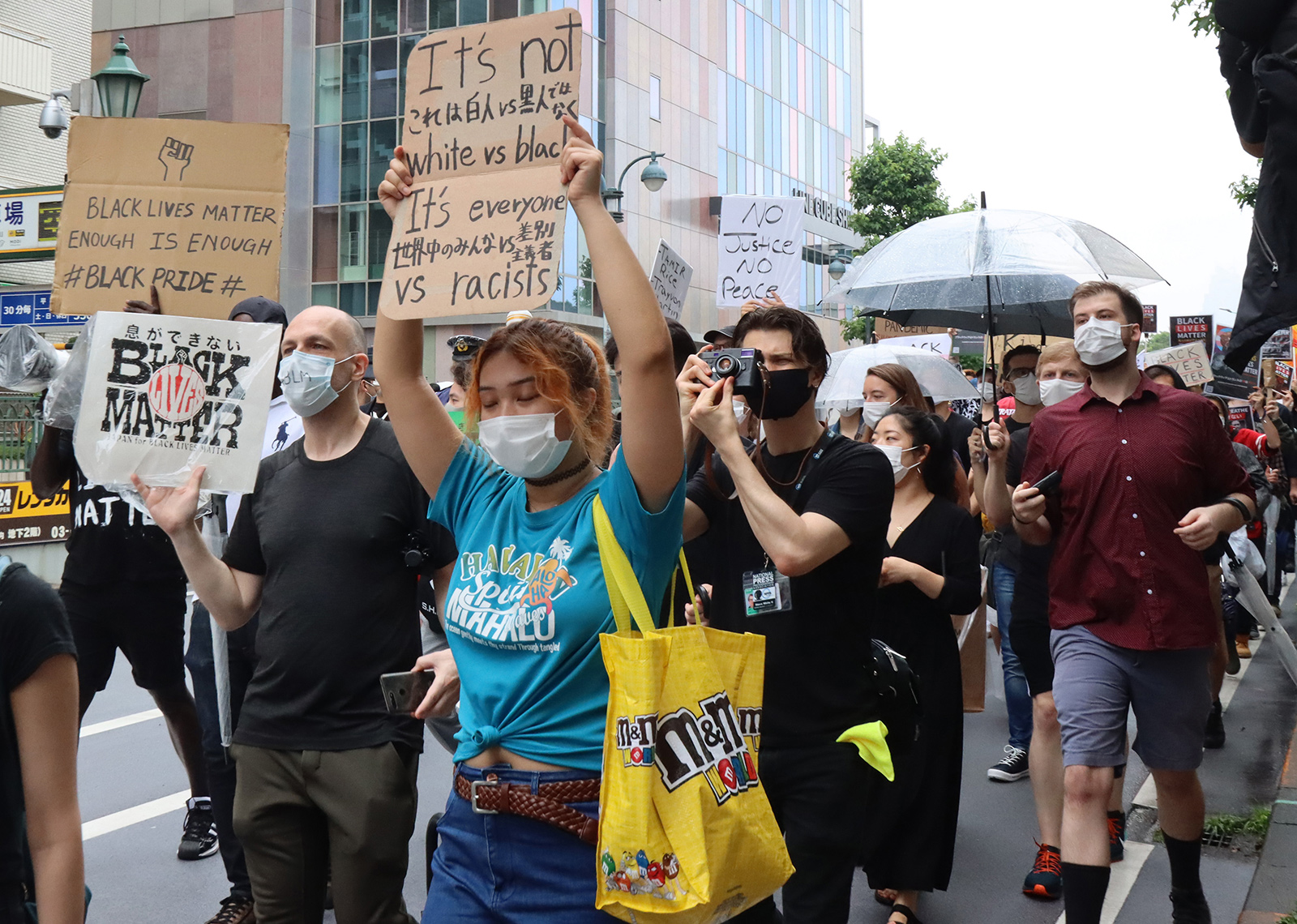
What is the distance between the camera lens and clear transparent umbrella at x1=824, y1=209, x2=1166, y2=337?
19.6 ft

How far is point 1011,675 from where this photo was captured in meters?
6.98

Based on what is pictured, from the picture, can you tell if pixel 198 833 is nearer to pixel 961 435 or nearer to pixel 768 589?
pixel 768 589

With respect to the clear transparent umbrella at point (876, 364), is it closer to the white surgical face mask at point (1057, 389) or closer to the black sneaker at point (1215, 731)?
the white surgical face mask at point (1057, 389)

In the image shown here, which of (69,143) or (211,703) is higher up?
(69,143)

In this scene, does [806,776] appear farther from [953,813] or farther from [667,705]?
[953,813]

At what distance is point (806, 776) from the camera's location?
3.49m

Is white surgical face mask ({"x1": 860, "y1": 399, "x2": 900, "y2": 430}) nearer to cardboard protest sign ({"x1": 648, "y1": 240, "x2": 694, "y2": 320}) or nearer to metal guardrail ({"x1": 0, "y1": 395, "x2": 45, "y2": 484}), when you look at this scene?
cardboard protest sign ({"x1": 648, "y1": 240, "x2": 694, "y2": 320})

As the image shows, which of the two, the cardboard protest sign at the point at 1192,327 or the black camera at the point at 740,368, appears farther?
the cardboard protest sign at the point at 1192,327

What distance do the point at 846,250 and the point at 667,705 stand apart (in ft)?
169

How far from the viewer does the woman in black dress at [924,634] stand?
4945 mm

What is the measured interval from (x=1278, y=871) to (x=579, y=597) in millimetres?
4086

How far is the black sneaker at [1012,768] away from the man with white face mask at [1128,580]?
7.92ft

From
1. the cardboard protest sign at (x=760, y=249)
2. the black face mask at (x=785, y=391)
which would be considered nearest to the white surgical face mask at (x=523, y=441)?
the black face mask at (x=785, y=391)

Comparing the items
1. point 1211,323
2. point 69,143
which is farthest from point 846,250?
point 69,143
